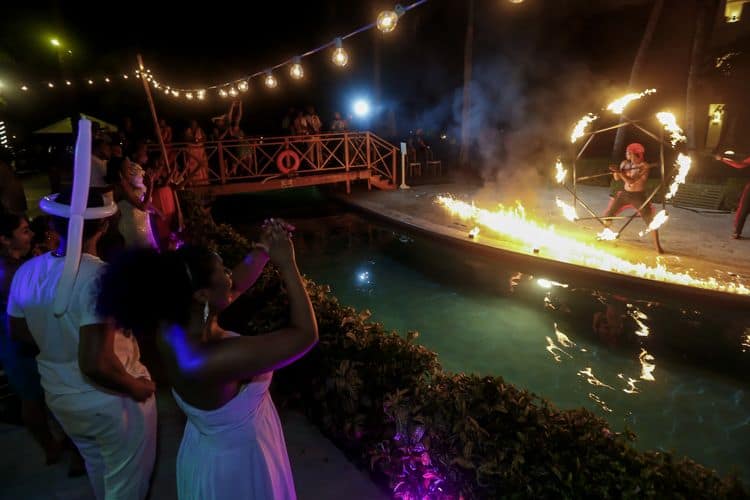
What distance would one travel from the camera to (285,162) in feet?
50.7

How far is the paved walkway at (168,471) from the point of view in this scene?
11.0 feet

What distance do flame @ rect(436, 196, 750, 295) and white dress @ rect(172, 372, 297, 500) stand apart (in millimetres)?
7587

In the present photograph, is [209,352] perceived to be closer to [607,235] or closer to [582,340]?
[582,340]

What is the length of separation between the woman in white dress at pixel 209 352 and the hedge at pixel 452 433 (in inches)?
49.4

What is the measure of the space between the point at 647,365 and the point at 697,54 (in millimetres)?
14196

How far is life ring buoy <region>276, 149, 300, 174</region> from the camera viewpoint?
1530 centimetres

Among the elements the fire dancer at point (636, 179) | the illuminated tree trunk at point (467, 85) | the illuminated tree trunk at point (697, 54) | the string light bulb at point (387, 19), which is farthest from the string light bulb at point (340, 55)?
the illuminated tree trunk at point (697, 54)

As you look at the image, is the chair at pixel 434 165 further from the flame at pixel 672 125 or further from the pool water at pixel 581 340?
the flame at pixel 672 125

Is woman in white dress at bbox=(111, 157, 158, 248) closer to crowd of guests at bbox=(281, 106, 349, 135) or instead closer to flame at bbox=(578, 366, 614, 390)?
flame at bbox=(578, 366, 614, 390)

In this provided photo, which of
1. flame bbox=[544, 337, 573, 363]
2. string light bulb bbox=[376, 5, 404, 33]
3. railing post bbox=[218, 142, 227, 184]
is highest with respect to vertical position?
string light bulb bbox=[376, 5, 404, 33]

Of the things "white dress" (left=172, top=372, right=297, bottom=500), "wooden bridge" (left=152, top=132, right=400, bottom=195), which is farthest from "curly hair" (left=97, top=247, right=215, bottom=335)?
"wooden bridge" (left=152, top=132, right=400, bottom=195)

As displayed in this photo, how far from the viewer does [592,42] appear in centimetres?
2098

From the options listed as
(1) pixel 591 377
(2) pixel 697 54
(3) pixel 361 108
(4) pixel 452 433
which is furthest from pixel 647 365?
(3) pixel 361 108

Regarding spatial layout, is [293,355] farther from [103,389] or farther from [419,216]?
[419,216]
